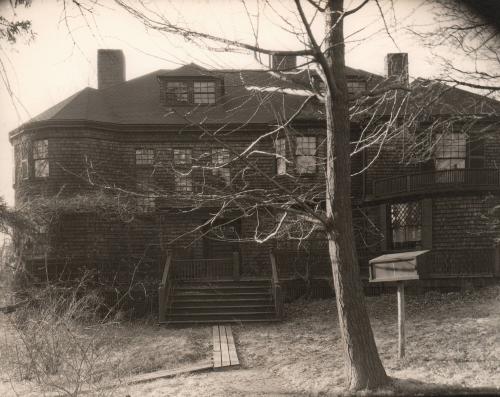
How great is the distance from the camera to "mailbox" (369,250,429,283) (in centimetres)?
874

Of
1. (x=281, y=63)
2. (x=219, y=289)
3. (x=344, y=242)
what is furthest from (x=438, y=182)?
(x=281, y=63)

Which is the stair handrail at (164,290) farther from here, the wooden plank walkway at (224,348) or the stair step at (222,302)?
the wooden plank walkway at (224,348)

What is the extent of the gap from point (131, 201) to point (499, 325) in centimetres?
1408

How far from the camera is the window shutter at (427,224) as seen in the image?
19.7 metres

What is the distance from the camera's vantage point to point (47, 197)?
19.5m

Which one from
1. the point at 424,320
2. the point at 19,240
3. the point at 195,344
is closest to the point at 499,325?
the point at 424,320

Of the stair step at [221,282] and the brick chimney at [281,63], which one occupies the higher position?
the brick chimney at [281,63]

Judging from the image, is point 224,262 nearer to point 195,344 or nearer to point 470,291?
point 195,344

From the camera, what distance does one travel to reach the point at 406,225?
20578 millimetres

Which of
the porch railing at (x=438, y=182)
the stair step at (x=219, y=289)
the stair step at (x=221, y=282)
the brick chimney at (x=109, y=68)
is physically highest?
the brick chimney at (x=109, y=68)

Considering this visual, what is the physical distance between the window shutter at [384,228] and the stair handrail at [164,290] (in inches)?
354

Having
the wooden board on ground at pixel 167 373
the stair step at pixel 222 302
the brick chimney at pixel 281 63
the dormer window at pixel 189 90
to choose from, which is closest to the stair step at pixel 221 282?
the stair step at pixel 222 302

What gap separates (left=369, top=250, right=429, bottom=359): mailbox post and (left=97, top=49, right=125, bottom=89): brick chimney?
60.3ft

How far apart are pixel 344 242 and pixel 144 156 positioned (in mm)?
14444
